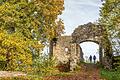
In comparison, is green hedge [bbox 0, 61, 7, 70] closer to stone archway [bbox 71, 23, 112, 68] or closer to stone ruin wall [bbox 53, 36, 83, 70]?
stone ruin wall [bbox 53, 36, 83, 70]

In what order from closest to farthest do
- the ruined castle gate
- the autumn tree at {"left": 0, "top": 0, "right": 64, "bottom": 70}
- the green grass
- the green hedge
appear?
1. the green grass
2. the autumn tree at {"left": 0, "top": 0, "right": 64, "bottom": 70}
3. the green hedge
4. the ruined castle gate

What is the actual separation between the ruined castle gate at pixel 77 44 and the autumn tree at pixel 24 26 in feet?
36.0

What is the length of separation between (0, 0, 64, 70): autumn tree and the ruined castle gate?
1097 cm

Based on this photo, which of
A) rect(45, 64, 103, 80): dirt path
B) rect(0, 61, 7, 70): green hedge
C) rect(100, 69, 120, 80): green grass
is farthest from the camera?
rect(0, 61, 7, 70): green hedge

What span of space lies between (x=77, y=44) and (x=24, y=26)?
18743mm

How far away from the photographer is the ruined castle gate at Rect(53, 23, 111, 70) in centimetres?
5325

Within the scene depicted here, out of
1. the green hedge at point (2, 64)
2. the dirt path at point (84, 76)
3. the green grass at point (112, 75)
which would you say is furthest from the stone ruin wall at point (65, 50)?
the green hedge at point (2, 64)

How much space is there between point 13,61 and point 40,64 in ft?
7.89

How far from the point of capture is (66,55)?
55250 millimetres

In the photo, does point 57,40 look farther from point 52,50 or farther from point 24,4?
point 24,4

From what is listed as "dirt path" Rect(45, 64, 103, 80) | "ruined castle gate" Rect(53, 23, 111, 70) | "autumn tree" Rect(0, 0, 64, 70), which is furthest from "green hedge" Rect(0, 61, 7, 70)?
"ruined castle gate" Rect(53, 23, 111, 70)

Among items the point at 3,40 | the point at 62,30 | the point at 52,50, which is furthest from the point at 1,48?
the point at 52,50

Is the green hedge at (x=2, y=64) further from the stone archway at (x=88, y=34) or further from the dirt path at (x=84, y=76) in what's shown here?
the stone archway at (x=88, y=34)

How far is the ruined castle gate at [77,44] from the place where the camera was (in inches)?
2096
